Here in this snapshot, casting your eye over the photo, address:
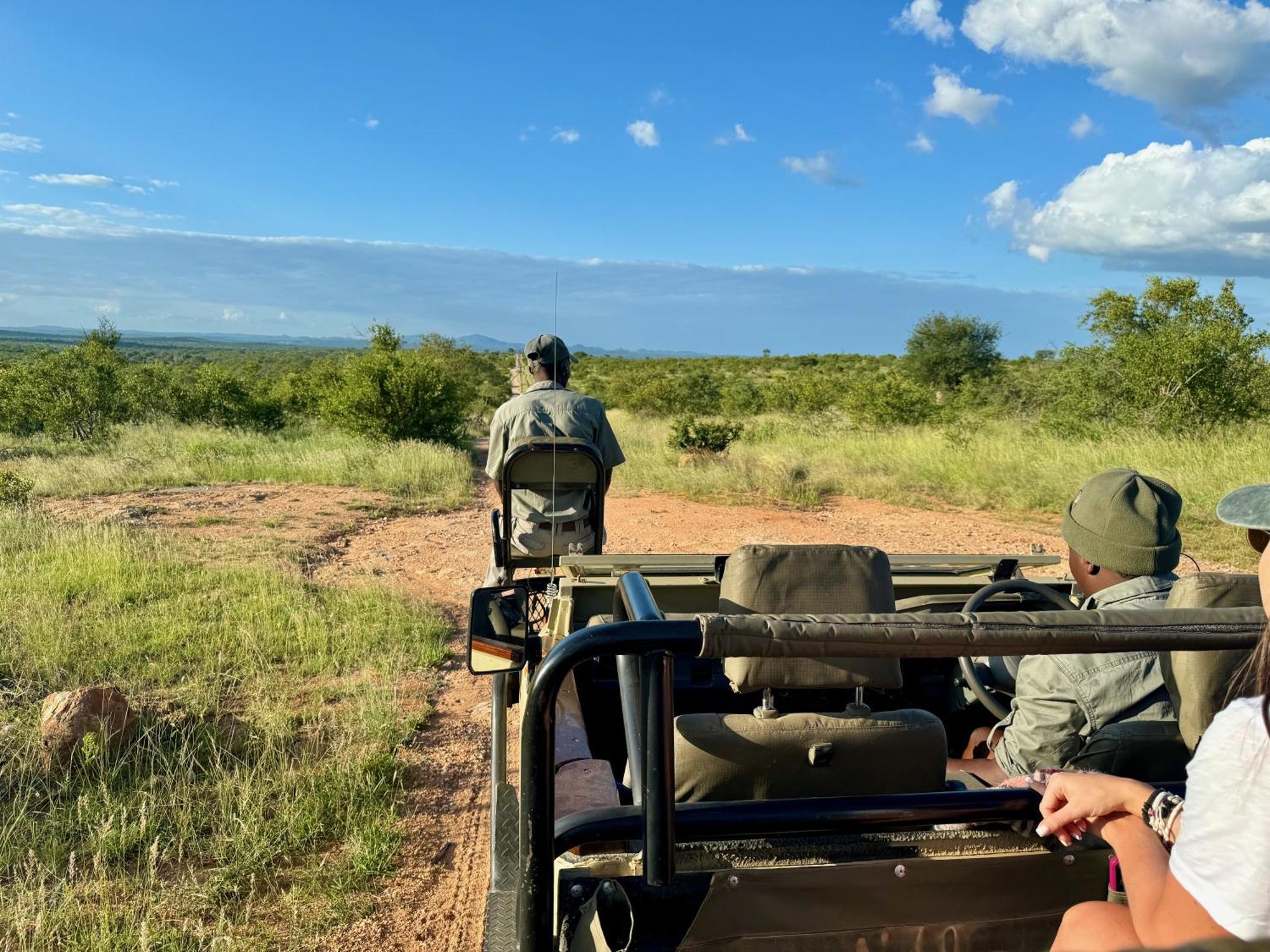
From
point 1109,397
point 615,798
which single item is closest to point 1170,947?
point 615,798

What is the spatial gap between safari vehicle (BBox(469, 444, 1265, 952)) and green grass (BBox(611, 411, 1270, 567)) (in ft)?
26.5

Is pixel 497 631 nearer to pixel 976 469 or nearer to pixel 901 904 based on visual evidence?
pixel 901 904

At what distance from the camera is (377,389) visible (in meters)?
16.6

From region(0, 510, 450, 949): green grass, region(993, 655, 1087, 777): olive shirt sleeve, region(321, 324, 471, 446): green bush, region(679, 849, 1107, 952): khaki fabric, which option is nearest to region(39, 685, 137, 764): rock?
region(0, 510, 450, 949): green grass

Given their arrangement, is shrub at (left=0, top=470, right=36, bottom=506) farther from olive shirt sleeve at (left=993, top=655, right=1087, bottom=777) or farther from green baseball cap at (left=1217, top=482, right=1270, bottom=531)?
green baseball cap at (left=1217, top=482, right=1270, bottom=531)

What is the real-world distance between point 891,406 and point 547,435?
51.2 feet

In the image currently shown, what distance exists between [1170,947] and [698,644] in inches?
29.0

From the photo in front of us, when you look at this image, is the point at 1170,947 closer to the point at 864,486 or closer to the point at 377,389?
the point at 864,486

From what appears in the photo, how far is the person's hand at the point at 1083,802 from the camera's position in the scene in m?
1.42

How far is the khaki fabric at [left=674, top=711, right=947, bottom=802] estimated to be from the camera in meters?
1.74

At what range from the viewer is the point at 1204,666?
177cm

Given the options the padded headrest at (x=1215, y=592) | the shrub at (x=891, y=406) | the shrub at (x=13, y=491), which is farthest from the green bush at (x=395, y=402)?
the padded headrest at (x=1215, y=592)

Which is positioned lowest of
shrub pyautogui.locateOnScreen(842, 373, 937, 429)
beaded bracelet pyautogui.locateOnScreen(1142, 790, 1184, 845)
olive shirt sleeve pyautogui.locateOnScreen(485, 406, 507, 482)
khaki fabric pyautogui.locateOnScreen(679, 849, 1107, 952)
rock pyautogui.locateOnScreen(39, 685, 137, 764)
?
rock pyautogui.locateOnScreen(39, 685, 137, 764)

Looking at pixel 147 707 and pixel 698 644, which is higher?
pixel 698 644
